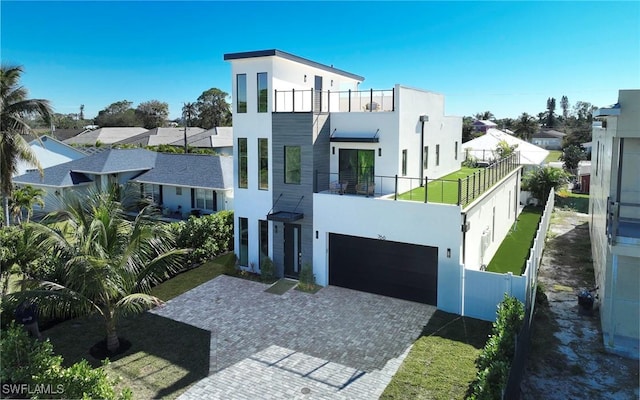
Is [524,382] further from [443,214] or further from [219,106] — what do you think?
[219,106]

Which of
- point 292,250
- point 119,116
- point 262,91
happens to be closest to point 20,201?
point 262,91

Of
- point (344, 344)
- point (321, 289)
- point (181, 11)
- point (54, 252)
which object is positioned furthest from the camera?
point (181, 11)

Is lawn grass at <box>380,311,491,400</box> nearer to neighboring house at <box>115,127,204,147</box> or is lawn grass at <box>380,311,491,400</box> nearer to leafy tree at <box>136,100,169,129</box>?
neighboring house at <box>115,127,204,147</box>

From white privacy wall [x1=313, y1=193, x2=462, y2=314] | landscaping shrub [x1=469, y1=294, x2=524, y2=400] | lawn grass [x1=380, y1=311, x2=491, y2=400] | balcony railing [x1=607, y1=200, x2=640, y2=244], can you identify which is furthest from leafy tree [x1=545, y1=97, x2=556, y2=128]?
landscaping shrub [x1=469, y1=294, x2=524, y2=400]

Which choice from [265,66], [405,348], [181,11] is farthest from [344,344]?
A: [181,11]

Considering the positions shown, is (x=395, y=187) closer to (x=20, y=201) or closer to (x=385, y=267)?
(x=385, y=267)
